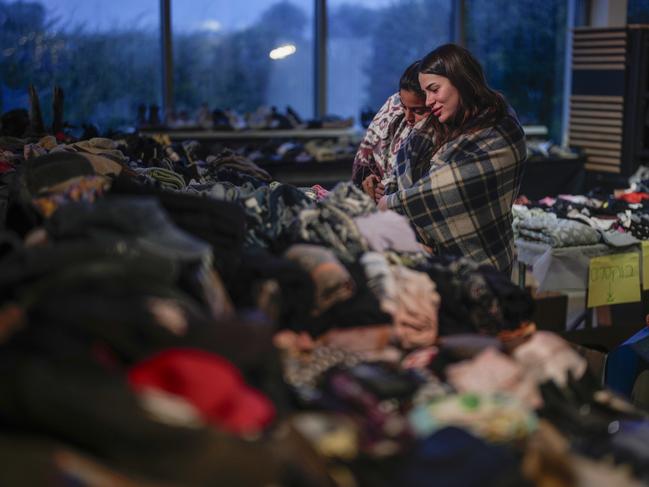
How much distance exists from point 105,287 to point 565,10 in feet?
28.5

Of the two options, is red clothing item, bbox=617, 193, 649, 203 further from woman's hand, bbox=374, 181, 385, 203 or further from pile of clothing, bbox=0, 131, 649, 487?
pile of clothing, bbox=0, 131, 649, 487

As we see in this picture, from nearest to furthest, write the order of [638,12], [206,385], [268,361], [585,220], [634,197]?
[206,385] < [268,361] < [585,220] < [634,197] < [638,12]

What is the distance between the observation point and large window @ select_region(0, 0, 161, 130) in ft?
24.0

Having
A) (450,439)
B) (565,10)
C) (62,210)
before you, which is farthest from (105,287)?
(565,10)

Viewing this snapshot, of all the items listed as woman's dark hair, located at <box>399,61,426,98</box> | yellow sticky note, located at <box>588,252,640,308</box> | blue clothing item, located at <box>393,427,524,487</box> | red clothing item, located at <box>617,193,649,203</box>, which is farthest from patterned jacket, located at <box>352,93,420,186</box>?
blue clothing item, located at <box>393,427,524,487</box>

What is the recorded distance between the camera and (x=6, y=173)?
289 centimetres

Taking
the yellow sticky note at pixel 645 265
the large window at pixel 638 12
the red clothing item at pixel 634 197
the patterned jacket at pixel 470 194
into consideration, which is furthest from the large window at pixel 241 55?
the patterned jacket at pixel 470 194

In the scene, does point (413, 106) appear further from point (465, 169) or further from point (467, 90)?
point (465, 169)

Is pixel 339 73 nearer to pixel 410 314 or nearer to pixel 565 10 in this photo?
pixel 565 10

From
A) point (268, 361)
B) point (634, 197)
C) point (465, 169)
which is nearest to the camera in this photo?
point (268, 361)

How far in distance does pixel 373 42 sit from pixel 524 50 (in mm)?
1618

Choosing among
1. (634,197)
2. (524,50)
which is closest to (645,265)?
(634,197)

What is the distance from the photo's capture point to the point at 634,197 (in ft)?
16.9

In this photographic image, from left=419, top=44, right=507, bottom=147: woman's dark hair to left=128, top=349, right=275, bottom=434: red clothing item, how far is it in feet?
7.67
